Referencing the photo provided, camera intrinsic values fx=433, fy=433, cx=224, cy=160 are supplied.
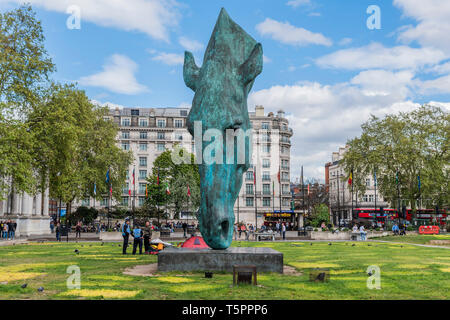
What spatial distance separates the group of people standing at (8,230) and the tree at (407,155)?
3824 cm

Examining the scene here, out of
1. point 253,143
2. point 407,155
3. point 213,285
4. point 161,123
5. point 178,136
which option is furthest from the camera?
point 161,123

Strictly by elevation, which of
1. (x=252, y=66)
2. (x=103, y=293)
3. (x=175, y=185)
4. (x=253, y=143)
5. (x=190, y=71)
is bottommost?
(x=103, y=293)

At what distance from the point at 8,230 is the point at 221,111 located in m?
32.3

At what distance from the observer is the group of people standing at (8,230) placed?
120 ft

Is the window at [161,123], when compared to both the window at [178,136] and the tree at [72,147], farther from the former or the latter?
the tree at [72,147]

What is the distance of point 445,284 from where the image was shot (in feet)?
37.1

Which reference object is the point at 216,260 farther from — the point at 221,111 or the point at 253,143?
the point at 253,143

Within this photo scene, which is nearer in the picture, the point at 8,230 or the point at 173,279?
the point at 173,279

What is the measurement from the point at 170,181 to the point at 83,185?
19.3 m

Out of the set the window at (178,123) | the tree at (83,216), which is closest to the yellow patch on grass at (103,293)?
the tree at (83,216)

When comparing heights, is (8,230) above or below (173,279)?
below

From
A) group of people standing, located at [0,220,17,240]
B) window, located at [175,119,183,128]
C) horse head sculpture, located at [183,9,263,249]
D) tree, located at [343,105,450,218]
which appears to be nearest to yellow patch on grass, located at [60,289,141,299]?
horse head sculpture, located at [183,9,263,249]

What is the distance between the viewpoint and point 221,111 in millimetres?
11883

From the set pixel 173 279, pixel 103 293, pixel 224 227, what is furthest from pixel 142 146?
pixel 103 293
